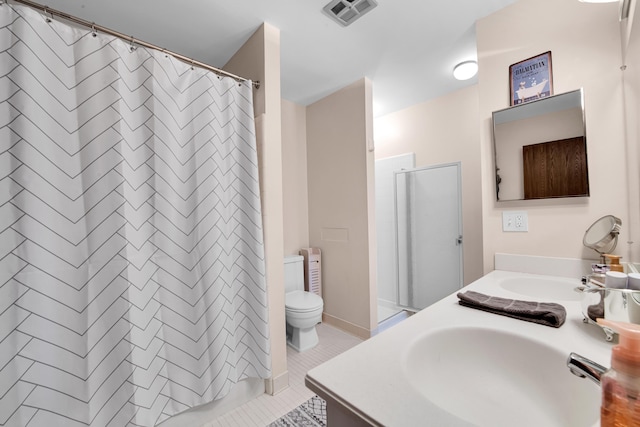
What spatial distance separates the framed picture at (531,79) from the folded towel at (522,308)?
1.13 meters

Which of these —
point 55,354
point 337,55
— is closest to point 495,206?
point 337,55

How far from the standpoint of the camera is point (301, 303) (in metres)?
2.10

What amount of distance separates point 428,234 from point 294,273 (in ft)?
4.76

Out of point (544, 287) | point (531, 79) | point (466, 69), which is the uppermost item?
point (466, 69)

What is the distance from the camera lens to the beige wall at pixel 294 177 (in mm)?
2686

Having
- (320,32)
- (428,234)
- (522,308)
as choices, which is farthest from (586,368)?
(428,234)

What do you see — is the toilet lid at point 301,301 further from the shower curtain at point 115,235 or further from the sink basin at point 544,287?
the sink basin at point 544,287

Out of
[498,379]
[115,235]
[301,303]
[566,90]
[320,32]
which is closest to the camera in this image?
[498,379]

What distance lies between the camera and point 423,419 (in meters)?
0.44

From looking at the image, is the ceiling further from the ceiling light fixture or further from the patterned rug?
the patterned rug

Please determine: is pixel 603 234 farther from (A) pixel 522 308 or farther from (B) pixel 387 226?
(B) pixel 387 226

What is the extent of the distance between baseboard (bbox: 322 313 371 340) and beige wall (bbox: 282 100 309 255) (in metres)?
0.77

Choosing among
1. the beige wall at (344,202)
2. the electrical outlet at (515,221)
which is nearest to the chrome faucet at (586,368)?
the electrical outlet at (515,221)

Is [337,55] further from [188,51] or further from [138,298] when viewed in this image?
[138,298]
